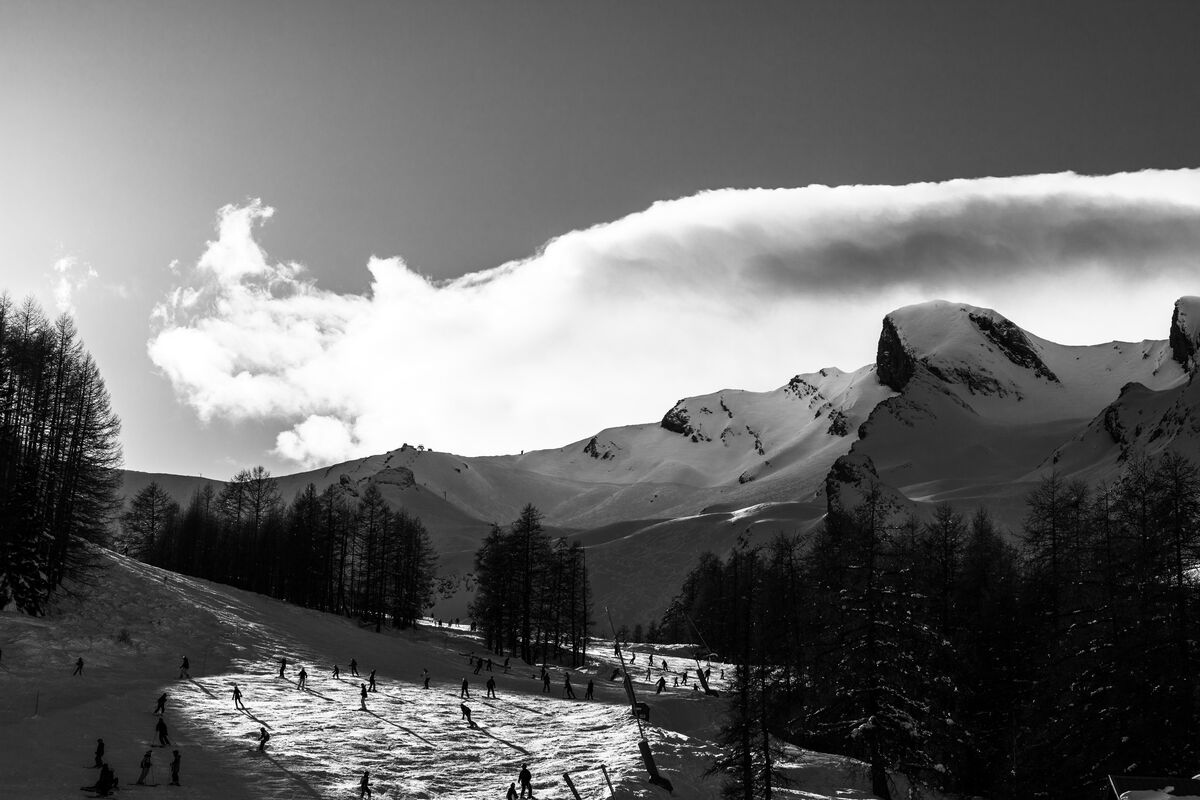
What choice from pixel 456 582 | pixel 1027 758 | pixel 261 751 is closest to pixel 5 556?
pixel 261 751

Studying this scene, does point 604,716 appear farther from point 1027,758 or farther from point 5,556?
point 5,556

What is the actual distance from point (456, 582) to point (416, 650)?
125 m

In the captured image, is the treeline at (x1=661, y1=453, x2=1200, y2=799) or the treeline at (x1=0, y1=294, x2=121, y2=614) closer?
the treeline at (x1=661, y1=453, x2=1200, y2=799)

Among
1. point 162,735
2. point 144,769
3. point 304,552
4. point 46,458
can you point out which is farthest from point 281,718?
point 304,552

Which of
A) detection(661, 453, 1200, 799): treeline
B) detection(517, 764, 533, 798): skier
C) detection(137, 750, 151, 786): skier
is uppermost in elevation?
detection(661, 453, 1200, 799): treeline

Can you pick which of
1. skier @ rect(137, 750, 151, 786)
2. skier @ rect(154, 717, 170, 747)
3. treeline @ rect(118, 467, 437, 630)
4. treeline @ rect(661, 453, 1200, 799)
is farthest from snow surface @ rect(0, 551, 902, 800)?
treeline @ rect(118, 467, 437, 630)

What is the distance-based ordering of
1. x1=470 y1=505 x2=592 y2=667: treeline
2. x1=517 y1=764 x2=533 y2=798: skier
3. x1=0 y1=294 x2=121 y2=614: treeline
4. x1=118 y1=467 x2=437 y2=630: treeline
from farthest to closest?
x1=118 y1=467 x2=437 y2=630: treeline → x1=470 y1=505 x2=592 y2=667: treeline → x1=0 y1=294 x2=121 y2=614: treeline → x1=517 y1=764 x2=533 y2=798: skier

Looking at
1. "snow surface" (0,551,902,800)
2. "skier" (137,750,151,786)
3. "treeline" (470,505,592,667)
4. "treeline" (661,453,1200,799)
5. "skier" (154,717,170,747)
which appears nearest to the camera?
"skier" (137,750,151,786)

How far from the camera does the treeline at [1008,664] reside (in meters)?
29.3

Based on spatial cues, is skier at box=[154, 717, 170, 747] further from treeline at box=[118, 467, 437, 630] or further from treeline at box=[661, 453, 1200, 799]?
treeline at box=[118, 467, 437, 630]

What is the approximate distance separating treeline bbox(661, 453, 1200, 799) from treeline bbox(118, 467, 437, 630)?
4103 cm

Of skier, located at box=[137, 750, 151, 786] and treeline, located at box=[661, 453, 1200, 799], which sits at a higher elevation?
Result: treeline, located at box=[661, 453, 1200, 799]

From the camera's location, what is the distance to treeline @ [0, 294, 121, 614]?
1907 inches

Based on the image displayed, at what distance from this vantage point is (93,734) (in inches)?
1292
